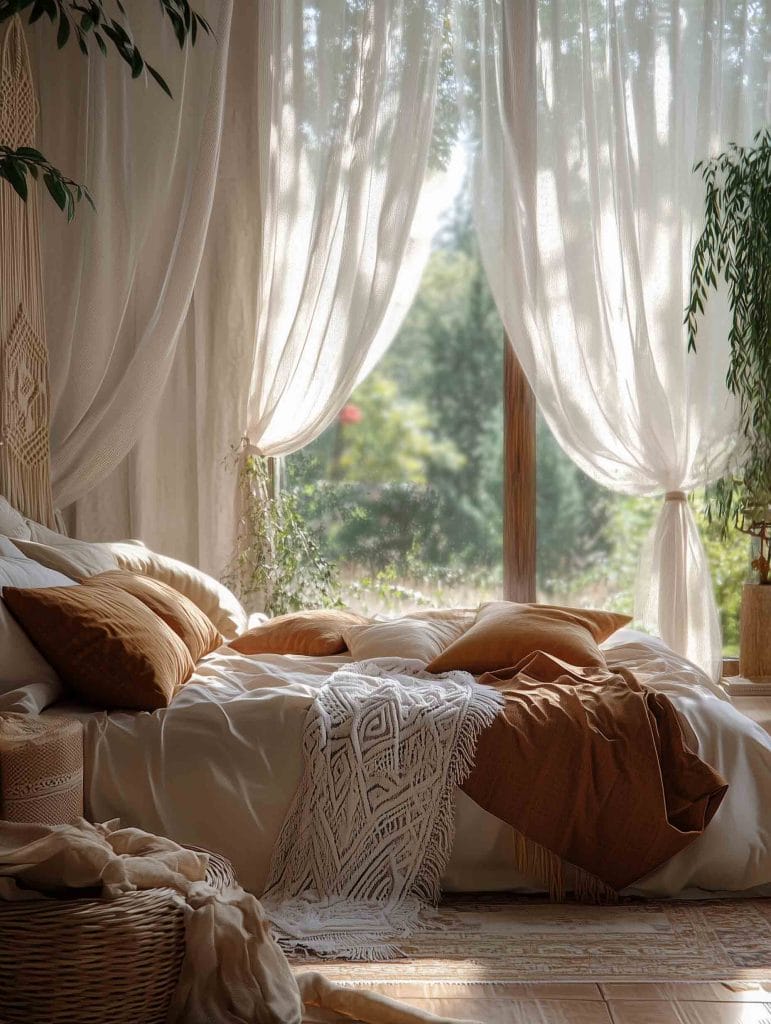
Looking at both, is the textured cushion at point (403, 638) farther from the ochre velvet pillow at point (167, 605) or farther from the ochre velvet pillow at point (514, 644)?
the ochre velvet pillow at point (167, 605)

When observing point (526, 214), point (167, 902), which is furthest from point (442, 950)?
point (526, 214)

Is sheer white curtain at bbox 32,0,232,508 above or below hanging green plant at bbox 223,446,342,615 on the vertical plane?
above

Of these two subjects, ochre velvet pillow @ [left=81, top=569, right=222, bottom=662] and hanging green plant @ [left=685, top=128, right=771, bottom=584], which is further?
hanging green plant @ [left=685, top=128, right=771, bottom=584]

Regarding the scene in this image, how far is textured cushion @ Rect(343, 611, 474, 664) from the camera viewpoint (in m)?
3.31

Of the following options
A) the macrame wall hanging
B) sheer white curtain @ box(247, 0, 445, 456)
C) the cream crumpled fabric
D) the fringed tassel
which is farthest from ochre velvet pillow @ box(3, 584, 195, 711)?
sheer white curtain @ box(247, 0, 445, 456)

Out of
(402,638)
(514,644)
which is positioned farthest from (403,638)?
(514,644)

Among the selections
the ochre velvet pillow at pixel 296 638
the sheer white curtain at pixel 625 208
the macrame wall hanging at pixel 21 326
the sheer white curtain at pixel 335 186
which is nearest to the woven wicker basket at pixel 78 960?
the ochre velvet pillow at pixel 296 638

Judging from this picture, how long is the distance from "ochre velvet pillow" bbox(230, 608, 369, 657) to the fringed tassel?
1.04 m

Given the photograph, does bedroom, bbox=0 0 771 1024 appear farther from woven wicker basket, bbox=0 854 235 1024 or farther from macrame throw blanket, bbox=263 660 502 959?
woven wicker basket, bbox=0 854 235 1024

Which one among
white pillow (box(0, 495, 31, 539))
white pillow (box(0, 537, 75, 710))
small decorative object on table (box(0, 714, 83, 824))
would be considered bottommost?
small decorative object on table (box(0, 714, 83, 824))

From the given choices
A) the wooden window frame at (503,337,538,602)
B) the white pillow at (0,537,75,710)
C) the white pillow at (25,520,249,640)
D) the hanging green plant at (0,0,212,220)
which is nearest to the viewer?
the white pillow at (0,537,75,710)

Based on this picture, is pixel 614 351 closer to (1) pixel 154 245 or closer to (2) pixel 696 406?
(2) pixel 696 406

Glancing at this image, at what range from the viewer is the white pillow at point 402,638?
331 centimetres

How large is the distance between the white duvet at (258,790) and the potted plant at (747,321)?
1697 mm
